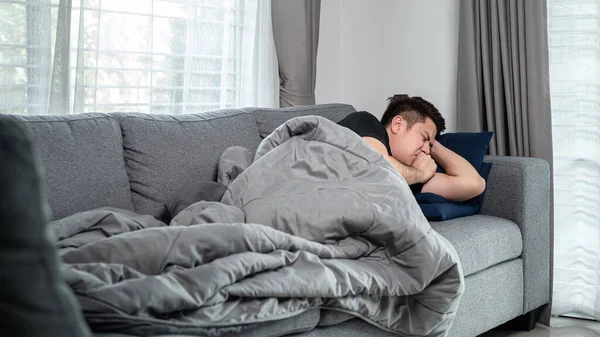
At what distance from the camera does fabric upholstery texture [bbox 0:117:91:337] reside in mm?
747

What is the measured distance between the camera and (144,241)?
1.67m

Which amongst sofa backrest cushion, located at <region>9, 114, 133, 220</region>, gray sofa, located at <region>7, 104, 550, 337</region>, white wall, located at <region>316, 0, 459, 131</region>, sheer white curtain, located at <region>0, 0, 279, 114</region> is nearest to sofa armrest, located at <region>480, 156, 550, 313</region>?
gray sofa, located at <region>7, 104, 550, 337</region>

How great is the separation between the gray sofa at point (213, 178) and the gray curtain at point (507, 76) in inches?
15.2

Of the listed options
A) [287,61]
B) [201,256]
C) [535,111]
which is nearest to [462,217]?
[535,111]

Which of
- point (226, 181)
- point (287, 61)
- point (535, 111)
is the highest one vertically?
point (287, 61)

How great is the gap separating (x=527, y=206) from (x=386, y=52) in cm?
146

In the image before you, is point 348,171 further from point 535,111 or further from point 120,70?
point 535,111

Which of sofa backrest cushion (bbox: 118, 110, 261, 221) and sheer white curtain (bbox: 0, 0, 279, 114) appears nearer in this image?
sofa backrest cushion (bbox: 118, 110, 261, 221)

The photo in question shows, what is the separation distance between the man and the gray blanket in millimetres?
697

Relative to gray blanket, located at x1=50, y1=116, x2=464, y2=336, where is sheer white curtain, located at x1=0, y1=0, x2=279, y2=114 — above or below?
above

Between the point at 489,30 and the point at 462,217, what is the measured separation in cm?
115

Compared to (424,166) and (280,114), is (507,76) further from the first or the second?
(280,114)

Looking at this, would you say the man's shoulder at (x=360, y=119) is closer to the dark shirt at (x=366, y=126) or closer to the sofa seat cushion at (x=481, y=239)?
the dark shirt at (x=366, y=126)

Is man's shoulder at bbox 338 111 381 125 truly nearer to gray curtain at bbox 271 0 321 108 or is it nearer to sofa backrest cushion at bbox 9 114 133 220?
sofa backrest cushion at bbox 9 114 133 220
